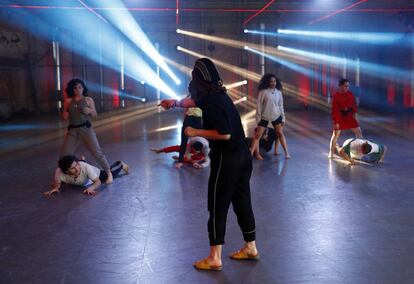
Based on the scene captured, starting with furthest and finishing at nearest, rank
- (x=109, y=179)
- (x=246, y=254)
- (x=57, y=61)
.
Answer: (x=57, y=61)
(x=109, y=179)
(x=246, y=254)

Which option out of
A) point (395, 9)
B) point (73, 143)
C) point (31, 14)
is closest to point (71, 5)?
point (31, 14)

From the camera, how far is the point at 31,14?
1745 centimetres

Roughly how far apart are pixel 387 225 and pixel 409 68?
562 inches

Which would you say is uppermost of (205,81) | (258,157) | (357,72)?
(205,81)

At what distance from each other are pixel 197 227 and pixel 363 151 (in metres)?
3.55

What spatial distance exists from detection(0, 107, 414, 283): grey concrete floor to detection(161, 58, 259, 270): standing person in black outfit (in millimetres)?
289

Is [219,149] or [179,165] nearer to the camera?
[219,149]

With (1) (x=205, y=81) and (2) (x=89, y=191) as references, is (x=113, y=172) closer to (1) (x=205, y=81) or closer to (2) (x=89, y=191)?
(2) (x=89, y=191)

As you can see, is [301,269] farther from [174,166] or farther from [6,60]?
[6,60]

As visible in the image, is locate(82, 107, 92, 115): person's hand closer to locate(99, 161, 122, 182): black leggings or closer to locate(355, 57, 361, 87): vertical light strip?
locate(99, 161, 122, 182): black leggings

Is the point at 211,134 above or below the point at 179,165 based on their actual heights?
above

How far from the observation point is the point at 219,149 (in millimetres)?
2783

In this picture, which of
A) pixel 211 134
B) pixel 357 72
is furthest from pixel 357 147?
pixel 357 72

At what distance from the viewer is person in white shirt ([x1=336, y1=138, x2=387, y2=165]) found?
20.9 ft
